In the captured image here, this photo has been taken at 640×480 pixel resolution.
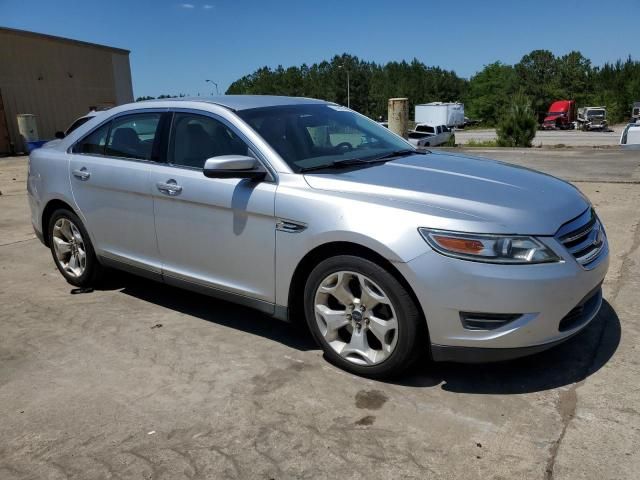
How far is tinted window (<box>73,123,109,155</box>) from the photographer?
15.2ft

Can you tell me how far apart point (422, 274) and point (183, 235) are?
1842 millimetres

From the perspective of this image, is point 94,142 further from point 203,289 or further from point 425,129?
point 425,129

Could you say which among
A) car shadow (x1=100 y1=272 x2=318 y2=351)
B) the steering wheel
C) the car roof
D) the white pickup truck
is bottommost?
car shadow (x1=100 y1=272 x2=318 y2=351)

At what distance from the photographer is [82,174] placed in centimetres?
461

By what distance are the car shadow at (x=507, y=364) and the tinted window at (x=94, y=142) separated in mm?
1646

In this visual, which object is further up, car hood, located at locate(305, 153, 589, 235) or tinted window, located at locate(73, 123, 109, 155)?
tinted window, located at locate(73, 123, 109, 155)

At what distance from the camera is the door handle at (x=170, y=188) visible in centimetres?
386

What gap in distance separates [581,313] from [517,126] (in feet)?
65.1

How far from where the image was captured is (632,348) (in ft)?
11.5

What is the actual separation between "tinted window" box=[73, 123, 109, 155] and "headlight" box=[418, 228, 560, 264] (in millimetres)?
3127

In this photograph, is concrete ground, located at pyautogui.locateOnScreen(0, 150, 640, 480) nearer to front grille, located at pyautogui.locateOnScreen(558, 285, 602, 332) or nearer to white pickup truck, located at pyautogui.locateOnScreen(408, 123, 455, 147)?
front grille, located at pyautogui.locateOnScreen(558, 285, 602, 332)

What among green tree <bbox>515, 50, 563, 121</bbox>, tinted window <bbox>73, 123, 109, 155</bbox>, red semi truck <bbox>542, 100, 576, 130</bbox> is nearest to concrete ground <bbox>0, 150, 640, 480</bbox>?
tinted window <bbox>73, 123, 109, 155</bbox>

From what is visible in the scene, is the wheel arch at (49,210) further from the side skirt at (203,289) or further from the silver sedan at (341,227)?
the side skirt at (203,289)

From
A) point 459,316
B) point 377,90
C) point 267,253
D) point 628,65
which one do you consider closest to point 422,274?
point 459,316
